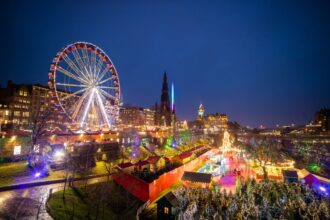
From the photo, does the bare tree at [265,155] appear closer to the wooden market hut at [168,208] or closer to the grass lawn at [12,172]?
the wooden market hut at [168,208]

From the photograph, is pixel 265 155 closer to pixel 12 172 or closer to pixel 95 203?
pixel 95 203

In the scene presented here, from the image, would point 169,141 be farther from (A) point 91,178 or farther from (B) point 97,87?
(A) point 91,178

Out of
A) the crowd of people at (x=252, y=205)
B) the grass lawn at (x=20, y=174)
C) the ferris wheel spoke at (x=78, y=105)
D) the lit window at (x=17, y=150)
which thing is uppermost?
the ferris wheel spoke at (x=78, y=105)

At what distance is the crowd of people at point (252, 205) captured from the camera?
17.1m

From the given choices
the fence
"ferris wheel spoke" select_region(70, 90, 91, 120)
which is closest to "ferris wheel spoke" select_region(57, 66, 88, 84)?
"ferris wheel spoke" select_region(70, 90, 91, 120)

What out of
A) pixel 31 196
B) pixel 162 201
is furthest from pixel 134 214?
pixel 31 196

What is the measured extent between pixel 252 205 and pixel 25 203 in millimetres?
18518

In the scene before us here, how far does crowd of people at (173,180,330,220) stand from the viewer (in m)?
17.1

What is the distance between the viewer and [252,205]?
17922 mm

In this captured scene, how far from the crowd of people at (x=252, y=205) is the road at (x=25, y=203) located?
10.7 metres

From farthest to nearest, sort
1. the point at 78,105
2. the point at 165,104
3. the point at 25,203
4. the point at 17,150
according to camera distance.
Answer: the point at 165,104 → the point at 78,105 → the point at 17,150 → the point at 25,203

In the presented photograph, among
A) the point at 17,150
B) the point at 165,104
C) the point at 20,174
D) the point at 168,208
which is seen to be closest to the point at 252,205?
the point at 168,208

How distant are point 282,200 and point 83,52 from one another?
35.8 metres

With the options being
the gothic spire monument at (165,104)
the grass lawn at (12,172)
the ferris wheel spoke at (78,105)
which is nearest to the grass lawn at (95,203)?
the grass lawn at (12,172)
